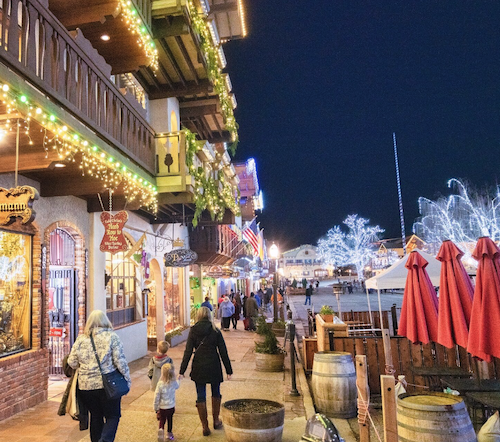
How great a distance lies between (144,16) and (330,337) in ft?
25.1

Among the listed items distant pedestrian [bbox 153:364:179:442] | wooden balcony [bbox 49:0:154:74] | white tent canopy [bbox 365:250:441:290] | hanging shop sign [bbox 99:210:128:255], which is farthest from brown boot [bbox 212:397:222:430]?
wooden balcony [bbox 49:0:154:74]

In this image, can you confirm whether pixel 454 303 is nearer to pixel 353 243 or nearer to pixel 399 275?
pixel 399 275

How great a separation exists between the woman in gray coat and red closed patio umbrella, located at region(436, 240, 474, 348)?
435 centimetres

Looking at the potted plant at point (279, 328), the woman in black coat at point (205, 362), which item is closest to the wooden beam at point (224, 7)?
the potted plant at point (279, 328)

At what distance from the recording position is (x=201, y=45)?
11.0m

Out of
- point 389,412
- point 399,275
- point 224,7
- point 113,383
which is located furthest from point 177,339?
point 389,412

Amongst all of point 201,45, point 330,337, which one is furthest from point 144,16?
point 330,337

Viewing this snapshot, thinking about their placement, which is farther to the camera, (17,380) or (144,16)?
(144,16)

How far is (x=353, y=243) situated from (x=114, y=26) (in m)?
81.0

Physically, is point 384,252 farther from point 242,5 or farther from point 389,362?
point 389,362

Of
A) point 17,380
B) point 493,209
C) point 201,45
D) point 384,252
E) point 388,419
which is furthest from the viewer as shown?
point 384,252

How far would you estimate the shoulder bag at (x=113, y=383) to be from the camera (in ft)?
15.4

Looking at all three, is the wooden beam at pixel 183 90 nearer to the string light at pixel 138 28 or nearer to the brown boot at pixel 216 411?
the string light at pixel 138 28

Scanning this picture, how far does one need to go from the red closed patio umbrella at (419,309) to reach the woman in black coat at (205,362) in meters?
3.08
